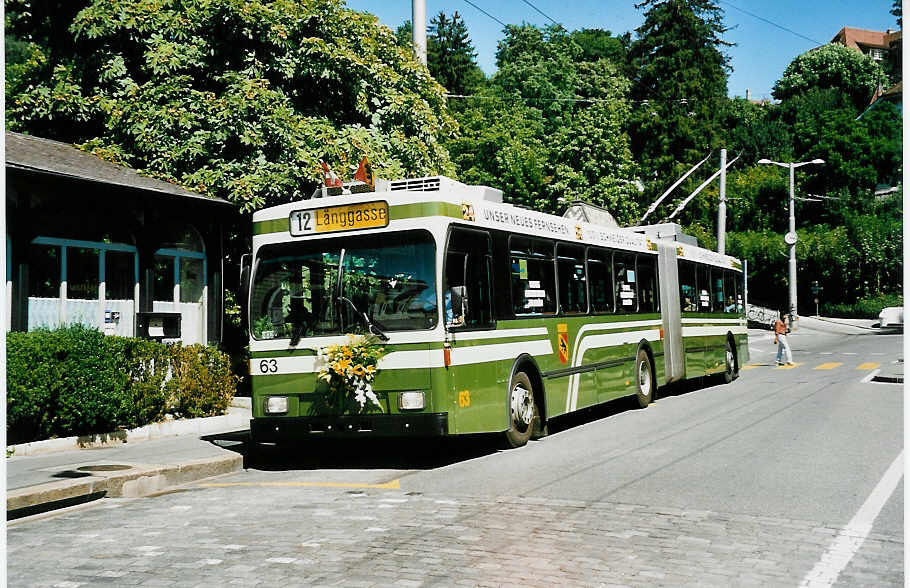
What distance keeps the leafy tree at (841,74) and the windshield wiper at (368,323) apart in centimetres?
8933

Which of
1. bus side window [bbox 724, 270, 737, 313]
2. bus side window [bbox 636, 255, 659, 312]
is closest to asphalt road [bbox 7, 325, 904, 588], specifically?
bus side window [bbox 636, 255, 659, 312]

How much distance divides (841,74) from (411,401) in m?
91.8

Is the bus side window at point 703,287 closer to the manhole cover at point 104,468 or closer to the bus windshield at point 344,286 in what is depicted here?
the bus windshield at point 344,286

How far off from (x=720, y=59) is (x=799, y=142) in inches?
487

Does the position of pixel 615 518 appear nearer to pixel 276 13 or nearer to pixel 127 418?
pixel 127 418

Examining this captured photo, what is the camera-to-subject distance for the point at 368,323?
414 inches

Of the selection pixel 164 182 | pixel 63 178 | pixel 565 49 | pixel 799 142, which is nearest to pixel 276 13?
pixel 164 182

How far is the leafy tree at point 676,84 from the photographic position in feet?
216

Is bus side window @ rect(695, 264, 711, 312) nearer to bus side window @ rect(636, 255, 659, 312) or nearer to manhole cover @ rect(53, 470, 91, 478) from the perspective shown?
bus side window @ rect(636, 255, 659, 312)

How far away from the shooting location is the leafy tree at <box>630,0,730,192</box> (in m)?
65.9

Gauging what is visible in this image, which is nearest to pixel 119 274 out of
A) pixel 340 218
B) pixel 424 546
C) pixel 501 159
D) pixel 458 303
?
pixel 340 218

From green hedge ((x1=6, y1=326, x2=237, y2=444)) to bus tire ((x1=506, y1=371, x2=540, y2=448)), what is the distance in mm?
5571

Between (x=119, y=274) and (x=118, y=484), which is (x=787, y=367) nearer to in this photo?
(x=119, y=274)

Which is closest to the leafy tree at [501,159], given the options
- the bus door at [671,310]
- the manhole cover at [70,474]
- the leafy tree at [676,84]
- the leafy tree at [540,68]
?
the leafy tree at [540,68]
